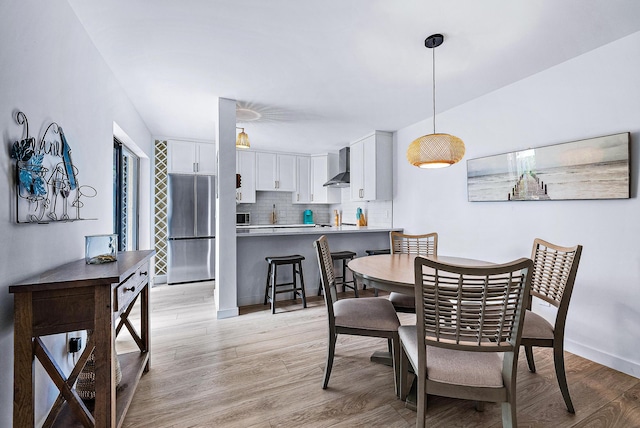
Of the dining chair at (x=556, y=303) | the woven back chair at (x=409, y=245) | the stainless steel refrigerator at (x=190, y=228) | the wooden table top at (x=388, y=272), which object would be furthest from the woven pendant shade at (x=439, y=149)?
the stainless steel refrigerator at (x=190, y=228)

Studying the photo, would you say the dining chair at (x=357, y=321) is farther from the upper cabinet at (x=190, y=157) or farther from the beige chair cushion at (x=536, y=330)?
the upper cabinet at (x=190, y=157)

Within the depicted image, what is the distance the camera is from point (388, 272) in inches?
77.8

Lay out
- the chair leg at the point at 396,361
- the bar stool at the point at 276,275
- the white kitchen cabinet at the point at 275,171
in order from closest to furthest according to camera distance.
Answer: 1. the chair leg at the point at 396,361
2. the bar stool at the point at 276,275
3. the white kitchen cabinet at the point at 275,171

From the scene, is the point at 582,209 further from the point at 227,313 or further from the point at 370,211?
the point at 227,313

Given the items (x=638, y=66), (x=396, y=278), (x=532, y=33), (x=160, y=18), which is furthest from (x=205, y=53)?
(x=638, y=66)

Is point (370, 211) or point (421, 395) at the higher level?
point (370, 211)

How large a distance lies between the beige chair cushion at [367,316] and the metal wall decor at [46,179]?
1764mm

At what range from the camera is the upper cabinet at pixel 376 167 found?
4574 mm

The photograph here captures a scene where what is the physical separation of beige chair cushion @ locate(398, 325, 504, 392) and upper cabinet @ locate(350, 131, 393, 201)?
3290 millimetres

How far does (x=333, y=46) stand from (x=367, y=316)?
1.99 m

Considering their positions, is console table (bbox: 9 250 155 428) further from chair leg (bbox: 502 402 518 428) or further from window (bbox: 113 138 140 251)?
window (bbox: 113 138 140 251)

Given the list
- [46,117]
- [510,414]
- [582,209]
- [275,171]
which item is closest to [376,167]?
[275,171]

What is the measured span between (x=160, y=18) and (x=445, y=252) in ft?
11.9

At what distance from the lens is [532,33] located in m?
2.08
